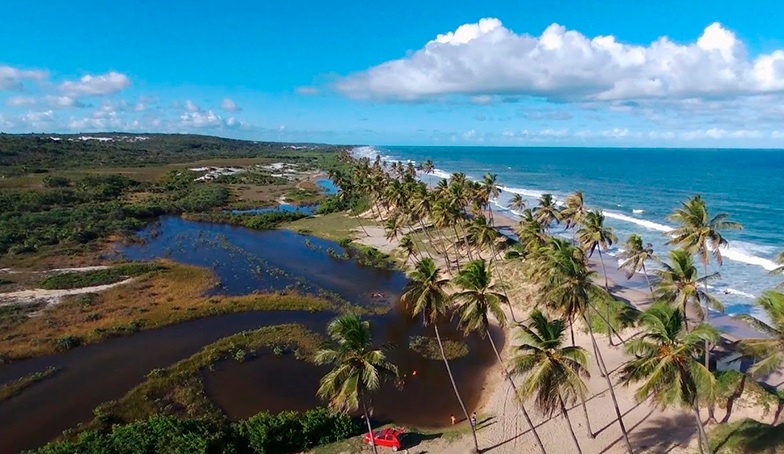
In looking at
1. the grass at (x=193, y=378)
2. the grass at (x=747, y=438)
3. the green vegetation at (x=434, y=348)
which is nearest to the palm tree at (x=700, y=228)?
the grass at (x=747, y=438)

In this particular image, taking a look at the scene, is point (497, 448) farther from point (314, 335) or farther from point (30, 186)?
point (30, 186)

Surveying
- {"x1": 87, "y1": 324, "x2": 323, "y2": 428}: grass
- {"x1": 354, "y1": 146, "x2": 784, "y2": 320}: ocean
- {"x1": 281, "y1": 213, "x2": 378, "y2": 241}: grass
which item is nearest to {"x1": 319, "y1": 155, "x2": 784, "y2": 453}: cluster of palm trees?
{"x1": 87, "y1": 324, "x2": 323, "y2": 428}: grass

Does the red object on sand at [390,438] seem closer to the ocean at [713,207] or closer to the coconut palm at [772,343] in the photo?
the coconut palm at [772,343]

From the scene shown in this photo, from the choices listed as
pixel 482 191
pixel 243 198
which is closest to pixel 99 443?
pixel 482 191

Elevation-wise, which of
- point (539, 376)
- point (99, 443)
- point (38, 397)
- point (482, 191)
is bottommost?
point (38, 397)

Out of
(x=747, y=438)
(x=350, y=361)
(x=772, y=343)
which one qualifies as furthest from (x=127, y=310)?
(x=772, y=343)

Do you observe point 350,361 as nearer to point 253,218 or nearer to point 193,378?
point 193,378
